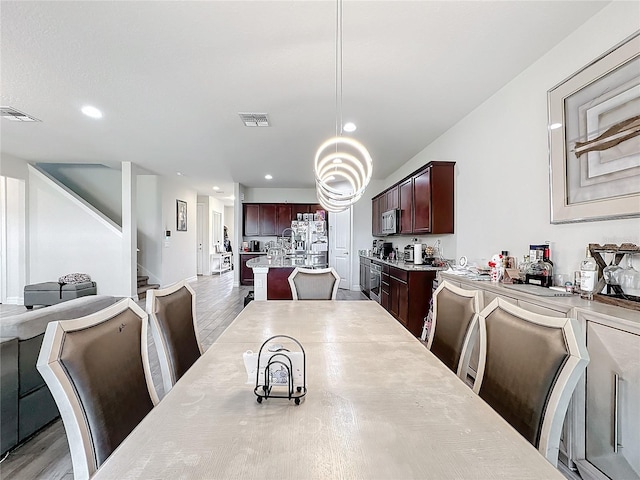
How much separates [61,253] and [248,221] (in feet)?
13.4

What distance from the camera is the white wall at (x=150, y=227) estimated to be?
7.29 metres

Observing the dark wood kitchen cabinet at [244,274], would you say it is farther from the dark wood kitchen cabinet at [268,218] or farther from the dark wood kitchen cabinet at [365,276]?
the dark wood kitchen cabinet at [365,276]

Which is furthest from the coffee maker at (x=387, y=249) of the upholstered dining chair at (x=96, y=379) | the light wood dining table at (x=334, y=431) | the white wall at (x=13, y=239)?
the white wall at (x=13, y=239)

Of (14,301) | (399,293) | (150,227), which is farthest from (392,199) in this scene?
(14,301)

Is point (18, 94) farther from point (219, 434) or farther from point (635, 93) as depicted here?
point (635, 93)

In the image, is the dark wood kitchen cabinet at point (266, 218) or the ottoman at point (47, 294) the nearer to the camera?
the ottoman at point (47, 294)

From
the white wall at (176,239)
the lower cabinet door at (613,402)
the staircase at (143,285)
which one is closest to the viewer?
the lower cabinet door at (613,402)

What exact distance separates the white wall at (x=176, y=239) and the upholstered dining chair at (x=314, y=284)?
5.78m

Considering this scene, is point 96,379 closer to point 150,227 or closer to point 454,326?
point 454,326

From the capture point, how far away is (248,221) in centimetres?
866

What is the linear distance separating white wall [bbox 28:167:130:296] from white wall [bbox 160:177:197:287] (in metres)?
1.25

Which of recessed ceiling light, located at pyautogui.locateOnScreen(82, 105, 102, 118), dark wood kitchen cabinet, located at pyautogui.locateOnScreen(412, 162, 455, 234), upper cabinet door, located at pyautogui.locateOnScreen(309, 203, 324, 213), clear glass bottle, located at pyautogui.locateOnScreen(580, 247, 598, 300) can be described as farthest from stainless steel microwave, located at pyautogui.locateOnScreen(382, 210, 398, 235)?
recessed ceiling light, located at pyautogui.locateOnScreen(82, 105, 102, 118)

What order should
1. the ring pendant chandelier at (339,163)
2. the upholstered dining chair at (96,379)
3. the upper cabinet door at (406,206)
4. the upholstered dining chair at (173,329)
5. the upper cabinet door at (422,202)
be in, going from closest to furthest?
the upholstered dining chair at (96,379) < the upholstered dining chair at (173,329) < the ring pendant chandelier at (339,163) < the upper cabinet door at (422,202) < the upper cabinet door at (406,206)

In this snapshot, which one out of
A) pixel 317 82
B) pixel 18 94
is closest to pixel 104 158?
pixel 18 94
